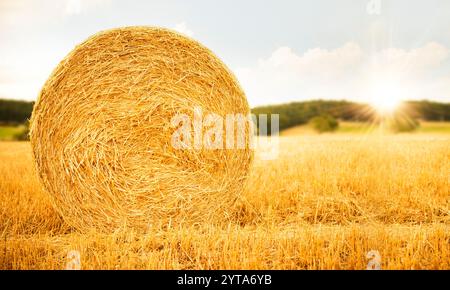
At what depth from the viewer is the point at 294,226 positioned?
4.26 meters

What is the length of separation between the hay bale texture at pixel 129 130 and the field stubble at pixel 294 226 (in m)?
0.28

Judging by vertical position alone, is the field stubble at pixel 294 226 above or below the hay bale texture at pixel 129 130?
below

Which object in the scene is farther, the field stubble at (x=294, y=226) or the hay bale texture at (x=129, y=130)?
the hay bale texture at (x=129, y=130)

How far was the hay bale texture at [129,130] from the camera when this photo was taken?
13.5 feet

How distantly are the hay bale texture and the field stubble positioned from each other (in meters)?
0.28

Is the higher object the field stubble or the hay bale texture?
the hay bale texture

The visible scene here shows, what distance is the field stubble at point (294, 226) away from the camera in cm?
333

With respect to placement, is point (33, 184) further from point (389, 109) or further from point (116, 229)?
point (389, 109)

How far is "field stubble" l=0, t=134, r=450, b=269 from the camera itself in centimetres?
333

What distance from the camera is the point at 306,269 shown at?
3211 millimetres

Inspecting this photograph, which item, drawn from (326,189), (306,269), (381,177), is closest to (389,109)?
(381,177)

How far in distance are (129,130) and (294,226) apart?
6.19ft

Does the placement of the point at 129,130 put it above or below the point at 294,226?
above
